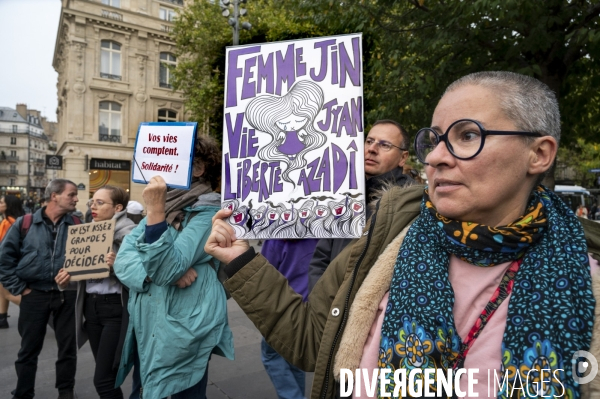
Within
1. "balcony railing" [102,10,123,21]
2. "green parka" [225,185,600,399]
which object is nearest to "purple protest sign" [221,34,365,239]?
"green parka" [225,185,600,399]

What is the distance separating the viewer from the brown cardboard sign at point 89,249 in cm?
358

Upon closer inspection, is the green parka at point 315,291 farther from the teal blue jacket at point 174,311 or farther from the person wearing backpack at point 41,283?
the person wearing backpack at point 41,283

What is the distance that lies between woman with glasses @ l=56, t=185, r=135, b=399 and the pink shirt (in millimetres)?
2496

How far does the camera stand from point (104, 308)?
3480 millimetres

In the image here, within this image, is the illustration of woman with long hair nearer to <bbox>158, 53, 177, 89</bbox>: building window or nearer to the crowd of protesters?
the crowd of protesters

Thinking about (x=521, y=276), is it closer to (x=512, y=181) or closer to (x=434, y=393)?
(x=512, y=181)

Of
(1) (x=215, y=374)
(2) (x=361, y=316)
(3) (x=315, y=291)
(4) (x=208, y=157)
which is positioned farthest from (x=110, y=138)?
(2) (x=361, y=316)

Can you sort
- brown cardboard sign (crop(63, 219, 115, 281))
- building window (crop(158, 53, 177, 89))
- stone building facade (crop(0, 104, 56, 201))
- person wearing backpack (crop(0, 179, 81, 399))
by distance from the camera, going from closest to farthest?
brown cardboard sign (crop(63, 219, 115, 281)) < person wearing backpack (crop(0, 179, 81, 399)) < building window (crop(158, 53, 177, 89)) < stone building facade (crop(0, 104, 56, 201))

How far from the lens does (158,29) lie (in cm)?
2670

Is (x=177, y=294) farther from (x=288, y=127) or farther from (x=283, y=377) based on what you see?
(x=288, y=127)

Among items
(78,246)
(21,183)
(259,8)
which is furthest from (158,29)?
(21,183)

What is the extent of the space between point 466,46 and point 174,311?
4978mm

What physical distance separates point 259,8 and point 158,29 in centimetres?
1141

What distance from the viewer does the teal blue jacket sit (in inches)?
97.8
